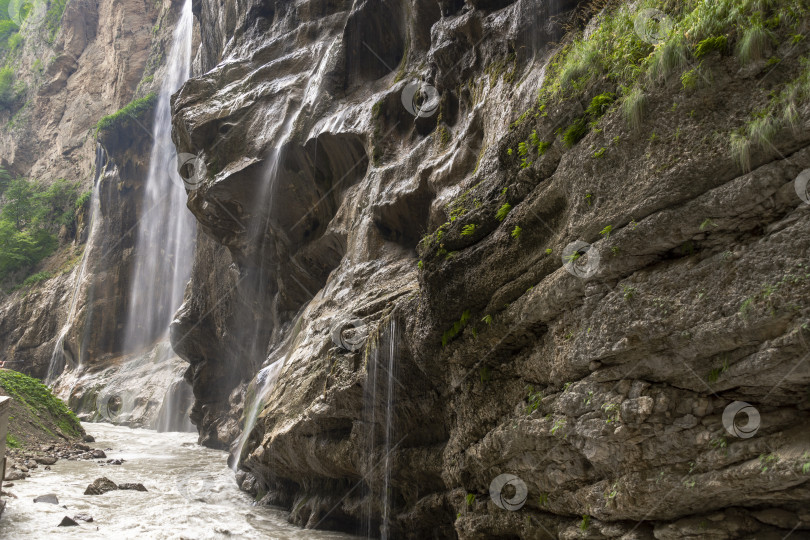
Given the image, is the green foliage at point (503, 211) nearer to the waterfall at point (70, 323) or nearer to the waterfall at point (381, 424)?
the waterfall at point (381, 424)

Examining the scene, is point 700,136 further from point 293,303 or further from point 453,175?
point 293,303

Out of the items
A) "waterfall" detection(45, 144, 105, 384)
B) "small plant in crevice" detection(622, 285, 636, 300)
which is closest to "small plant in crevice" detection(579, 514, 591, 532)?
"small plant in crevice" detection(622, 285, 636, 300)

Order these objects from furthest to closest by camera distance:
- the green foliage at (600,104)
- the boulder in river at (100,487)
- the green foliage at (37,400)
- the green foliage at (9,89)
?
the green foliage at (9,89), the green foliage at (37,400), the boulder in river at (100,487), the green foliage at (600,104)

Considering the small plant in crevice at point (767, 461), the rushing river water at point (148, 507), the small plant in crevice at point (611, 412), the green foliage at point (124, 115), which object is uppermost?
the green foliage at point (124, 115)

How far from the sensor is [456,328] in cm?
758

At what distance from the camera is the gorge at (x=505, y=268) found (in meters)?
4.61

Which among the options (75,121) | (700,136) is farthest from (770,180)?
(75,121)

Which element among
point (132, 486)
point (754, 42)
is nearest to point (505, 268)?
point (754, 42)

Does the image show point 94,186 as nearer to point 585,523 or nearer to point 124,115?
point 124,115

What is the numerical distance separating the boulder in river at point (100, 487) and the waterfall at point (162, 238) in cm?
2043

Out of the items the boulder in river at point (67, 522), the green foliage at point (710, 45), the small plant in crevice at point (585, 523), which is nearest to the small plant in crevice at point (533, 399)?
the small plant in crevice at point (585, 523)

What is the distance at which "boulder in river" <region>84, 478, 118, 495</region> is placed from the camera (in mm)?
11727

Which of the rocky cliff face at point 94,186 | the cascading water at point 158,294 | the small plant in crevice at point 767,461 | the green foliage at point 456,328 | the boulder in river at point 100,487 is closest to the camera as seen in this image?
the small plant in crevice at point 767,461

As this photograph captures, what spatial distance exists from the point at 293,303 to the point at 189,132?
660 centimetres
